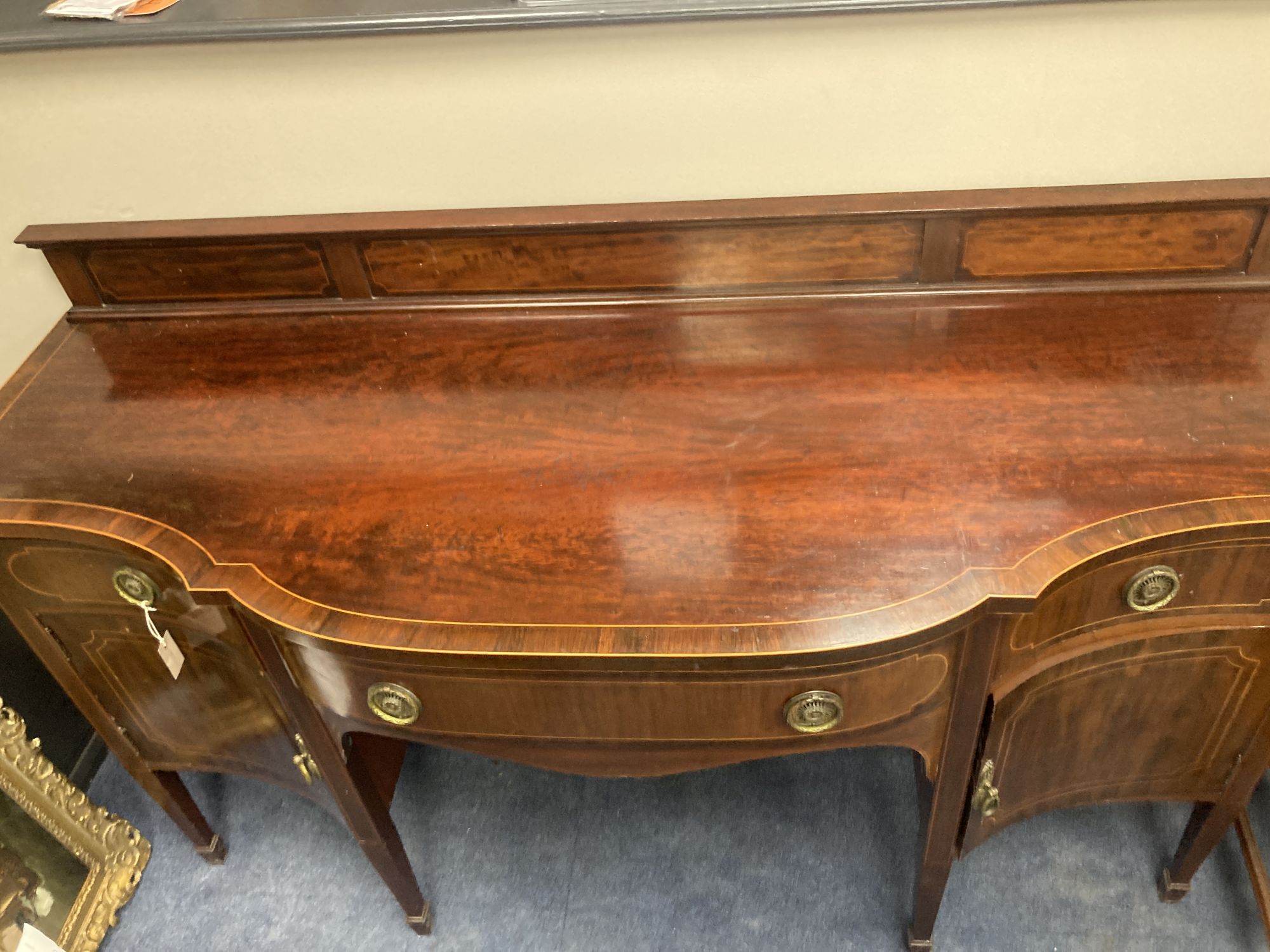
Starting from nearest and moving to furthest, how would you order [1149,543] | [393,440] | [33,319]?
[1149,543], [393,440], [33,319]

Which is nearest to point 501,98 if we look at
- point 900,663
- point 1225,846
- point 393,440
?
point 393,440

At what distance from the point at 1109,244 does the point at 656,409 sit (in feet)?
1.78

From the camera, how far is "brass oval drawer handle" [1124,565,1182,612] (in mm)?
910

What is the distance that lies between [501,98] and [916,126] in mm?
467

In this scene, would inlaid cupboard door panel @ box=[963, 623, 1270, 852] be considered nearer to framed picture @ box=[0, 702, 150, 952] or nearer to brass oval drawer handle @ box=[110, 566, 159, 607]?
brass oval drawer handle @ box=[110, 566, 159, 607]

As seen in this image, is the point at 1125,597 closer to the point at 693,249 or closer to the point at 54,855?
the point at 693,249

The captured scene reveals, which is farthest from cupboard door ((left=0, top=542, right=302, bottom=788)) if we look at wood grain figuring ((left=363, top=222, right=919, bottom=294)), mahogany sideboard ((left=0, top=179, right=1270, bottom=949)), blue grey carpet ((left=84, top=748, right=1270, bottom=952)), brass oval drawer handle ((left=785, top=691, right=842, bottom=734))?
brass oval drawer handle ((left=785, top=691, right=842, bottom=734))

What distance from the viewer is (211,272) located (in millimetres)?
→ 1204

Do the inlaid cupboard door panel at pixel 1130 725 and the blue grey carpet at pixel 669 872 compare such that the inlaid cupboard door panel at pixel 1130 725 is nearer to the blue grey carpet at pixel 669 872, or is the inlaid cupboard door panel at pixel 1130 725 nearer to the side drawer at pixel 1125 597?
the side drawer at pixel 1125 597

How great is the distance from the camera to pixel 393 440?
3.35 feet

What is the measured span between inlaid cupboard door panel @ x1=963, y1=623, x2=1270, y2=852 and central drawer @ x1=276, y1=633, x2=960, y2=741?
0.19m

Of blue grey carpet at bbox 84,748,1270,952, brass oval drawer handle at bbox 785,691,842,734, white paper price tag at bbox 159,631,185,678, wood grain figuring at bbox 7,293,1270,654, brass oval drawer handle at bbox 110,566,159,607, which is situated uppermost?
wood grain figuring at bbox 7,293,1270,654

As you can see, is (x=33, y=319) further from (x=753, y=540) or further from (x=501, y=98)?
(x=753, y=540)

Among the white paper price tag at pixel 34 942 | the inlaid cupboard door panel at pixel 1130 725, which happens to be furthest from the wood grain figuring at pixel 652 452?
the white paper price tag at pixel 34 942
